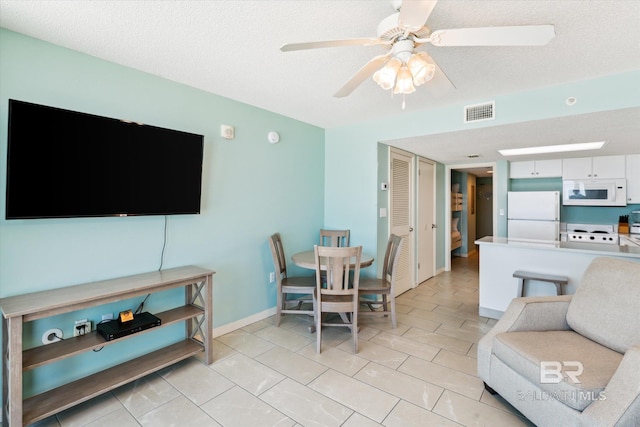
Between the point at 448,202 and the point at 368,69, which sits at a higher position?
the point at 368,69

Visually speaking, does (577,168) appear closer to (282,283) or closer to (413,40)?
(413,40)

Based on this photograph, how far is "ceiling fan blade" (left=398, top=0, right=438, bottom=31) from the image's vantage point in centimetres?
118

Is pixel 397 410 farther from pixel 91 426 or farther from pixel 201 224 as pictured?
pixel 201 224

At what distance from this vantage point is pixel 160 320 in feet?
7.39

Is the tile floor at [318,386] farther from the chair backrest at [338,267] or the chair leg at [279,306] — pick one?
the chair backrest at [338,267]

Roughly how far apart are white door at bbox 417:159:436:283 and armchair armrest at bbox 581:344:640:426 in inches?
138

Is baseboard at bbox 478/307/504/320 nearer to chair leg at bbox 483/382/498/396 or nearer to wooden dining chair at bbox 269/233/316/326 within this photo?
chair leg at bbox 483/382/498/396

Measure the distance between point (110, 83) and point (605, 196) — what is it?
6305 millimetres

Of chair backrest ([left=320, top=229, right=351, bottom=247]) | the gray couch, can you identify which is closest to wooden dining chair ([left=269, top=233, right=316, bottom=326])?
chair backrest ([left=320, top=229, right=351, bottom=247])

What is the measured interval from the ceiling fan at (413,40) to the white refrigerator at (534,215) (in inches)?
158

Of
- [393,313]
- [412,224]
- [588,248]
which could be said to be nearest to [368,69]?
[393,313]

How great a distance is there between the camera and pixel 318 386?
7.20 ft

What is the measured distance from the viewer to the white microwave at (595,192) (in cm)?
440

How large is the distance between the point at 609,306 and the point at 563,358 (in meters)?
0.55
